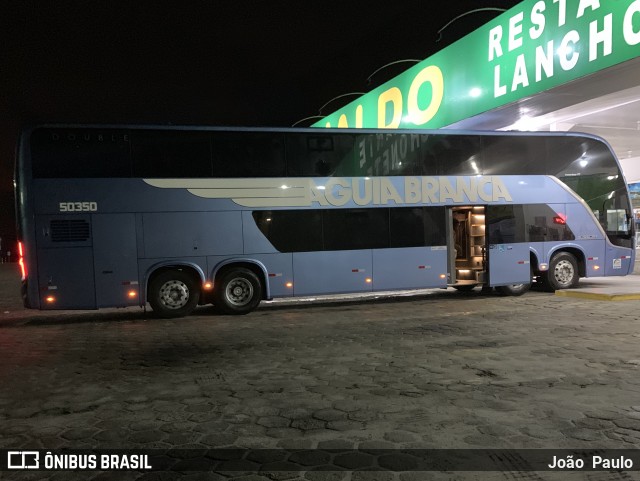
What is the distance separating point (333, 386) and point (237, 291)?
237 inches

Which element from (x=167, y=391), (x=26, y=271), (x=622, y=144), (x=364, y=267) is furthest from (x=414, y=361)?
(x=622, y=144)

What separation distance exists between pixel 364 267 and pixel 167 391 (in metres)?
7.01

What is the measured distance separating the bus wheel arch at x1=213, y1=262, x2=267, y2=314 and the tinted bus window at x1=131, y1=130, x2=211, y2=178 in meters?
2.20

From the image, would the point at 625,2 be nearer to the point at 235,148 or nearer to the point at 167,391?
the point at 235,148

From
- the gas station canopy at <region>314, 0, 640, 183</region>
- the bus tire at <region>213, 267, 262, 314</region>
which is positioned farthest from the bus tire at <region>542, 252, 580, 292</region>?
the bus tire at <region>213, 267, 262, 314</region>

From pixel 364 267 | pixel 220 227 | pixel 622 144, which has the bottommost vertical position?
pixel 364 267

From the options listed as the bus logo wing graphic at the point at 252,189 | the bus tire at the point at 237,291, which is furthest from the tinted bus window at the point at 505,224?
the bus tire at the point at 237,291

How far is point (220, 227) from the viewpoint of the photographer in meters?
10.9

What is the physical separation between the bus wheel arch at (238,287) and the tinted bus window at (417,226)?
3365mm

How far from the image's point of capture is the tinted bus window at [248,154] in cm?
1080

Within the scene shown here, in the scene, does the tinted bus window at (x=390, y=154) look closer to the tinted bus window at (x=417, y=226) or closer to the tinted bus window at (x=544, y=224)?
the tinted bus window at (x=417, y=226)

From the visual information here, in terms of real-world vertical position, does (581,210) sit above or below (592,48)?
below

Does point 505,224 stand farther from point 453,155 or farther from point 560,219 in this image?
point 453,155

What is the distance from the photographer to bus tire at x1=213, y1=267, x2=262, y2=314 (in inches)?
434
